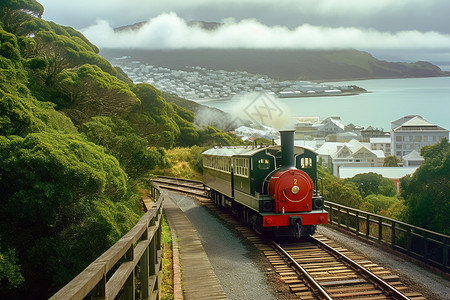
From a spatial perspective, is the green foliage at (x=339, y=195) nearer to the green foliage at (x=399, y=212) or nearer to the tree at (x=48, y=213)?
the green foliage at (x=399, y=212)

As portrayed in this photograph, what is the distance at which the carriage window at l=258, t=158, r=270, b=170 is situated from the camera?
13500mm

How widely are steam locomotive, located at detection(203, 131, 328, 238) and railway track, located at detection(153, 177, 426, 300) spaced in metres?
0.57

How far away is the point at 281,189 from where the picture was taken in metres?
12.4

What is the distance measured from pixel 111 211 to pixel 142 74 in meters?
95.7

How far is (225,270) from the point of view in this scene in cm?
976

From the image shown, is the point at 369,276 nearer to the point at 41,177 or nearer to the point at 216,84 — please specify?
the point at 41,177

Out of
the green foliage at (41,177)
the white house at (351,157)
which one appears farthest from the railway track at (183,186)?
the white house at (351,157)

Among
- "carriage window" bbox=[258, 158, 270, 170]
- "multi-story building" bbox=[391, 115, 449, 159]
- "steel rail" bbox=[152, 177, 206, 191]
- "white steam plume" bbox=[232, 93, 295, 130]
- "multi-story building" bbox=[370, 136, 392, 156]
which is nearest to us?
"carriage window" bbox=[258, 158, 270, 170]

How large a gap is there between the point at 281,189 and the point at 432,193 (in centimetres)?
499

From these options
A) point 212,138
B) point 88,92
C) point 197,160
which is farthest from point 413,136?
point 88,92

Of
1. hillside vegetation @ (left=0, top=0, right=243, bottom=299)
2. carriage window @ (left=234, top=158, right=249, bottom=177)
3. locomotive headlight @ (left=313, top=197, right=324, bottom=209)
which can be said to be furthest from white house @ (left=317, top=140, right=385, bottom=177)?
hillside vegetation @ (left=0, top=0, right=243, bottom=299)

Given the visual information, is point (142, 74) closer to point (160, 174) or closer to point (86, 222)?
point (160, 174)

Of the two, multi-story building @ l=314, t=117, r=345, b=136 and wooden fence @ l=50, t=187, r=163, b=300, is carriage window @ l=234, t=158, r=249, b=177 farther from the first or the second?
multi-story building @ l=314, t=117, r=345, b=136

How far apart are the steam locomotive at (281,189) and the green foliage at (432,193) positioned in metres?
3.23
